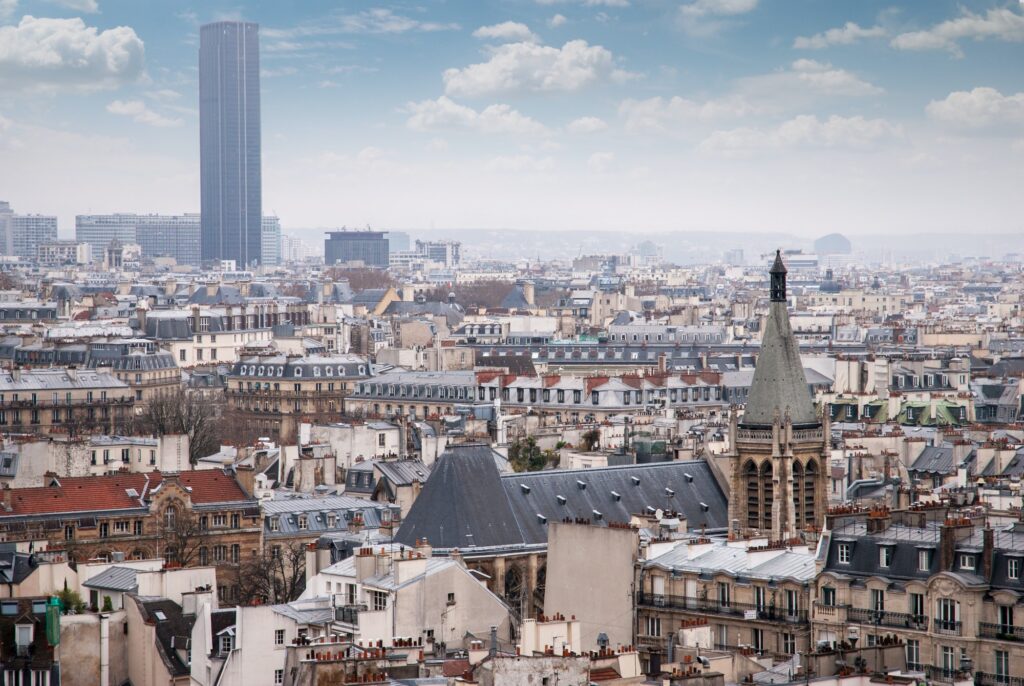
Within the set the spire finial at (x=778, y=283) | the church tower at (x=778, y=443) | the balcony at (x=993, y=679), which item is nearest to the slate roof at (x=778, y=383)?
the church tower at (x=778, y=443)

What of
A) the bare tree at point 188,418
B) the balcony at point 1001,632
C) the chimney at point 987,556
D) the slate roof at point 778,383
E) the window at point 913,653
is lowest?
the bare tree at point 188,418

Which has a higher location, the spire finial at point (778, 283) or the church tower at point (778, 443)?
the spire finial at point (778, 283)

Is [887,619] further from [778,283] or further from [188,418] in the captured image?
[188,418]

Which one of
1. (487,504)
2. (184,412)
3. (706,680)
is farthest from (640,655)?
(184,412)

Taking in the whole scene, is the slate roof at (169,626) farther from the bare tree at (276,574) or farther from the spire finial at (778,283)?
the spire finial at (778,283)

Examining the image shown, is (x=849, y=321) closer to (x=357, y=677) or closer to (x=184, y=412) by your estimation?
(x=184, y=412)

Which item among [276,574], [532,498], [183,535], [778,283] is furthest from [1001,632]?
[183,535]
